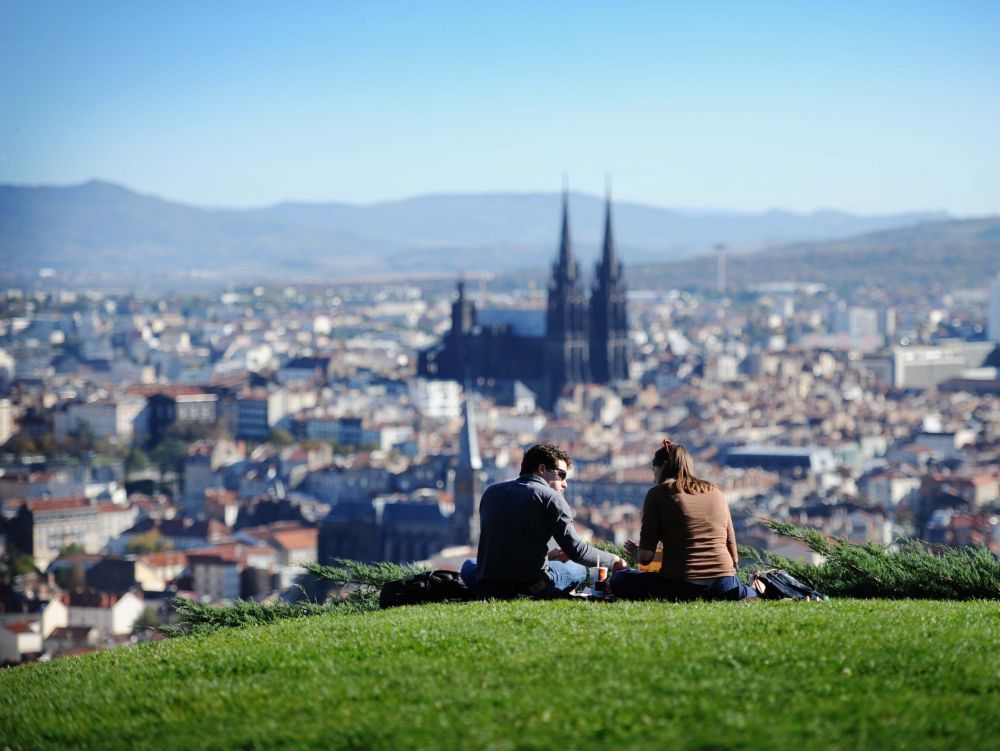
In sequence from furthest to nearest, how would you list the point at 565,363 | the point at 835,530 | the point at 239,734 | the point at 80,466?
the point at 565,363, the point at 80,466, the point at 835,530, the point at 239,734

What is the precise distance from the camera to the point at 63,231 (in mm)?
195000

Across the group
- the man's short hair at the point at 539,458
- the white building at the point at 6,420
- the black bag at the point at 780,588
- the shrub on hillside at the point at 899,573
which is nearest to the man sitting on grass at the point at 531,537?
the man's short hair at the point at 539,458

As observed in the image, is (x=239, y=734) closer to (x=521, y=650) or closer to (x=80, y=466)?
(x=521, y=650)

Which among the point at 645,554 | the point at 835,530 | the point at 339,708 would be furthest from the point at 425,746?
the point at 835,530

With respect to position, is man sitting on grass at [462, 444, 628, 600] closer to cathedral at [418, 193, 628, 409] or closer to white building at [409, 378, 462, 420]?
cathedral at [418, 193, 628, 409]

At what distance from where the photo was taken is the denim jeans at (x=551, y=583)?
316 inches

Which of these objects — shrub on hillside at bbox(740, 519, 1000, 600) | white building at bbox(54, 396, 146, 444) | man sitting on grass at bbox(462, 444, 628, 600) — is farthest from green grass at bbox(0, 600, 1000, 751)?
white building at bbox(54, 396, 146, 444)

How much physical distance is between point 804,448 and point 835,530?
25.5m

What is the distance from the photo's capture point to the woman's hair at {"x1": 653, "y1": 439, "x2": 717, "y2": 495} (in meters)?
7.54

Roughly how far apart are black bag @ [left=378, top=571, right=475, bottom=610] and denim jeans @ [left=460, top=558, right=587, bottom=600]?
1.9 inches

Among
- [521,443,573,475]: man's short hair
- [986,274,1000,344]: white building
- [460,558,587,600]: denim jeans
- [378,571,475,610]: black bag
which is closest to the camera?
[521,443,573,475]: man's short hair

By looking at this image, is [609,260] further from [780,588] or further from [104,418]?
[780,588]

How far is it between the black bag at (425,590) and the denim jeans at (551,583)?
0.05 meters

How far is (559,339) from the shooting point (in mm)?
89250
